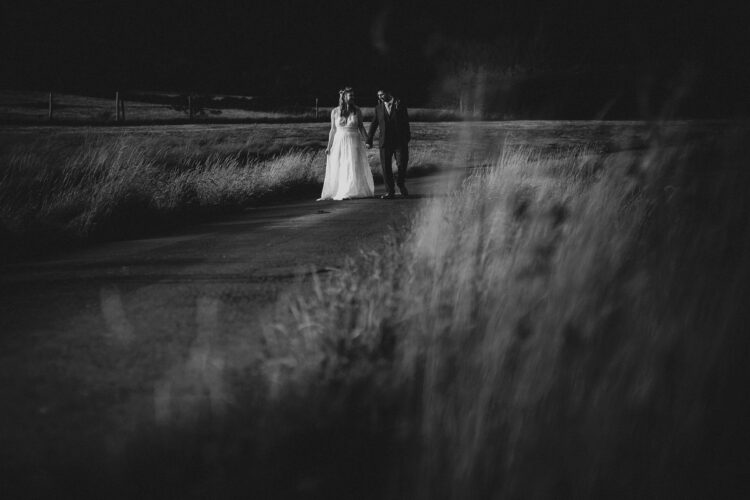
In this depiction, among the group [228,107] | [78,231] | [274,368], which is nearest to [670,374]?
[274,368]

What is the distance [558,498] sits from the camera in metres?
2.75

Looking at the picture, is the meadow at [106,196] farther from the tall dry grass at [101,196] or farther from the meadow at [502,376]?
the meadow at [502,376]

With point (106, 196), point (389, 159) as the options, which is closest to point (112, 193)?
point (106, 196)

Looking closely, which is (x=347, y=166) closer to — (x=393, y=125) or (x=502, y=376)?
(x=393, y=125)

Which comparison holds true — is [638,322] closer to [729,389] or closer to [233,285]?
[729,389]

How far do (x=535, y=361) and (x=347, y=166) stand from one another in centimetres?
1172

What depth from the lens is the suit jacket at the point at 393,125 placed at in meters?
13.6

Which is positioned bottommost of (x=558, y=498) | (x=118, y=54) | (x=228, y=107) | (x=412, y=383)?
(x=558, y=498)

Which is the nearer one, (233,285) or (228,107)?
(233,285)

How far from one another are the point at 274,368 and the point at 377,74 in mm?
77870

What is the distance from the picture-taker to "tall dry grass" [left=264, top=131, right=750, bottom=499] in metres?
2.88

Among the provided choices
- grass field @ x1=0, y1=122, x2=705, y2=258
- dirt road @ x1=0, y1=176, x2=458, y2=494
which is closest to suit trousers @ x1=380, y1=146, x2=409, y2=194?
grass field @ x1=0, y1=122, x2=705, y2=258

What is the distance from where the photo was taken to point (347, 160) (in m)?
14.6

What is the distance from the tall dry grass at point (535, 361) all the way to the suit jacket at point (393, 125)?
881 cm
